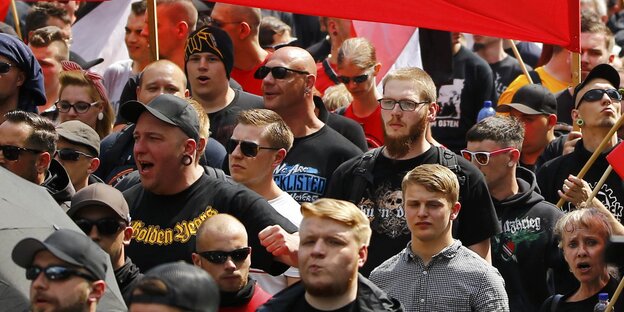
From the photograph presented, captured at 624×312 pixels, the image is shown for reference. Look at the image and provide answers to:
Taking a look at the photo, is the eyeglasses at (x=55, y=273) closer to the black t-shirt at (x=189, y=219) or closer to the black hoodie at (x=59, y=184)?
the black t-shirt at (x=189, y=219)

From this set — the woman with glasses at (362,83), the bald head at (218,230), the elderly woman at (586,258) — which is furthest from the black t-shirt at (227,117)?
the bald head at (218,230)

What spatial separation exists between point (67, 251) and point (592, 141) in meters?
4.94

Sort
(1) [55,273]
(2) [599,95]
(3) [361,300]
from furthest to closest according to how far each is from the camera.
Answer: (2) [599,95] → (3) [361,300] → (1) [55,273]

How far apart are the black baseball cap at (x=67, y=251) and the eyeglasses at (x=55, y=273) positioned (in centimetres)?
3

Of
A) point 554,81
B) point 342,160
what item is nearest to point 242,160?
point 342,160

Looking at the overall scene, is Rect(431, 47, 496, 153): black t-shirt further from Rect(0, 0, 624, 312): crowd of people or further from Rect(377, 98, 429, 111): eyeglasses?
Rect(377, 98, 429, 111): eyeglasses

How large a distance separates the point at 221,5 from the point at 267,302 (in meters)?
5.10

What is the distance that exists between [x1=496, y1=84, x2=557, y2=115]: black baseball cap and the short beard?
2322 millimetres

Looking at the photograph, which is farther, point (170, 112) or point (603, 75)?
point (603, 75)

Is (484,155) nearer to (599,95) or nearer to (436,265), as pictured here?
(599,95)

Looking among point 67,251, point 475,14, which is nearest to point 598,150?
point 475,14

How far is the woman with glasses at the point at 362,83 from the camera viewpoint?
36.6 feet

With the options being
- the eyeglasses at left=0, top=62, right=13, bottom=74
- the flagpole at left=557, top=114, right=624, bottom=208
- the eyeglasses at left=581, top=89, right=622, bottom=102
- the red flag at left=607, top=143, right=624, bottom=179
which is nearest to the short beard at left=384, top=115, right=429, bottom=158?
the red flag at left=607, top=143, right=624, bottom=179

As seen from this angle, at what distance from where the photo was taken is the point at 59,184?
28.0 feet
